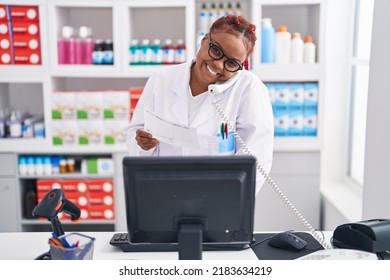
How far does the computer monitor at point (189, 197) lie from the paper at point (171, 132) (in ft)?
1.05


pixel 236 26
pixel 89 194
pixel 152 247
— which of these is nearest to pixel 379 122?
pixel 236 26

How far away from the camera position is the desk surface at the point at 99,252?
154 cm

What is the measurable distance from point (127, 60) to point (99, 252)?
1.93m

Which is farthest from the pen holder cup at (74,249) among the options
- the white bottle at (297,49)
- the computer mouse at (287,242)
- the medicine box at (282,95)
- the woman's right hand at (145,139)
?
the white bottle at (297,49)

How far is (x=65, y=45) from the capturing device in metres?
3.31

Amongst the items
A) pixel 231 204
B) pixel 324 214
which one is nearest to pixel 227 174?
pixel 231 204

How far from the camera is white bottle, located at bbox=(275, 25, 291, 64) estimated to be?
325cm

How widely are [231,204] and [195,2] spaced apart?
263cm

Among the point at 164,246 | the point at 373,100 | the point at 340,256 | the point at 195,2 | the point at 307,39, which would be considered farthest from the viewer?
the point at 195,2

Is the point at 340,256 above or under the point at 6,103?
under

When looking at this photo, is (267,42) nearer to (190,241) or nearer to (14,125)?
(14,125)

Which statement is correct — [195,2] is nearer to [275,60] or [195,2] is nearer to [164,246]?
[275,60]

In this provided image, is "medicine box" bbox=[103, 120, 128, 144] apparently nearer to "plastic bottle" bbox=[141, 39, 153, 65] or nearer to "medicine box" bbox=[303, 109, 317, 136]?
"plastic bottle" bbox=[141, 39, 153, 65]

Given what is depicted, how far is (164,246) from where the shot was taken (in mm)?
1584
